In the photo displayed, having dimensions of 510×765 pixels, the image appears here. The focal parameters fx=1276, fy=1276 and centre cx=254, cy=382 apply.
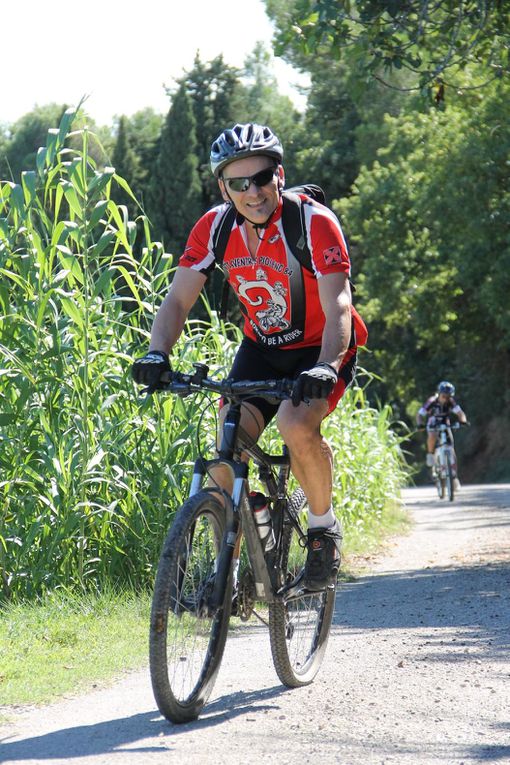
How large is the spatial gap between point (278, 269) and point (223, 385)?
0.65 metres

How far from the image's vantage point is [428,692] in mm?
5062

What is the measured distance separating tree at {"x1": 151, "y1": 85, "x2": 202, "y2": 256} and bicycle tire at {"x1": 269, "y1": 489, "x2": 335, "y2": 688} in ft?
122

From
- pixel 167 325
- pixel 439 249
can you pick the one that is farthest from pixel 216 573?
pixel 439 249

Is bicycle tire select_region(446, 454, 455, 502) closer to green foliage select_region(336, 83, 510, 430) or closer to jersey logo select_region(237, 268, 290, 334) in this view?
green foliage select_region(336, 83, 510, 430)

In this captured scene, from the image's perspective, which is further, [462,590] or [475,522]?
[475,522]

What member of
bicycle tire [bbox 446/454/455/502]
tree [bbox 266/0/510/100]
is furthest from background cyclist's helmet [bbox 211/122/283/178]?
bicycle tire [bbox 446/454/455/502]

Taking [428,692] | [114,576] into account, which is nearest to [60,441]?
[114,576]

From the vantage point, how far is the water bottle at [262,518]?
4.95 meters

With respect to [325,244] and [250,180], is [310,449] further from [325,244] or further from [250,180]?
[250,180]

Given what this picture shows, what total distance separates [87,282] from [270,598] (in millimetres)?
2969

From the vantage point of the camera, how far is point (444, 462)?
1995 cm

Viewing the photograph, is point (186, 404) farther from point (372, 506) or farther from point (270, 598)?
point (372, 506)

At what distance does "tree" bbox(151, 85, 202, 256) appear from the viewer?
44.0 m

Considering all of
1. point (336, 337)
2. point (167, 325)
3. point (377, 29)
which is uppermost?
point (377, 29)
